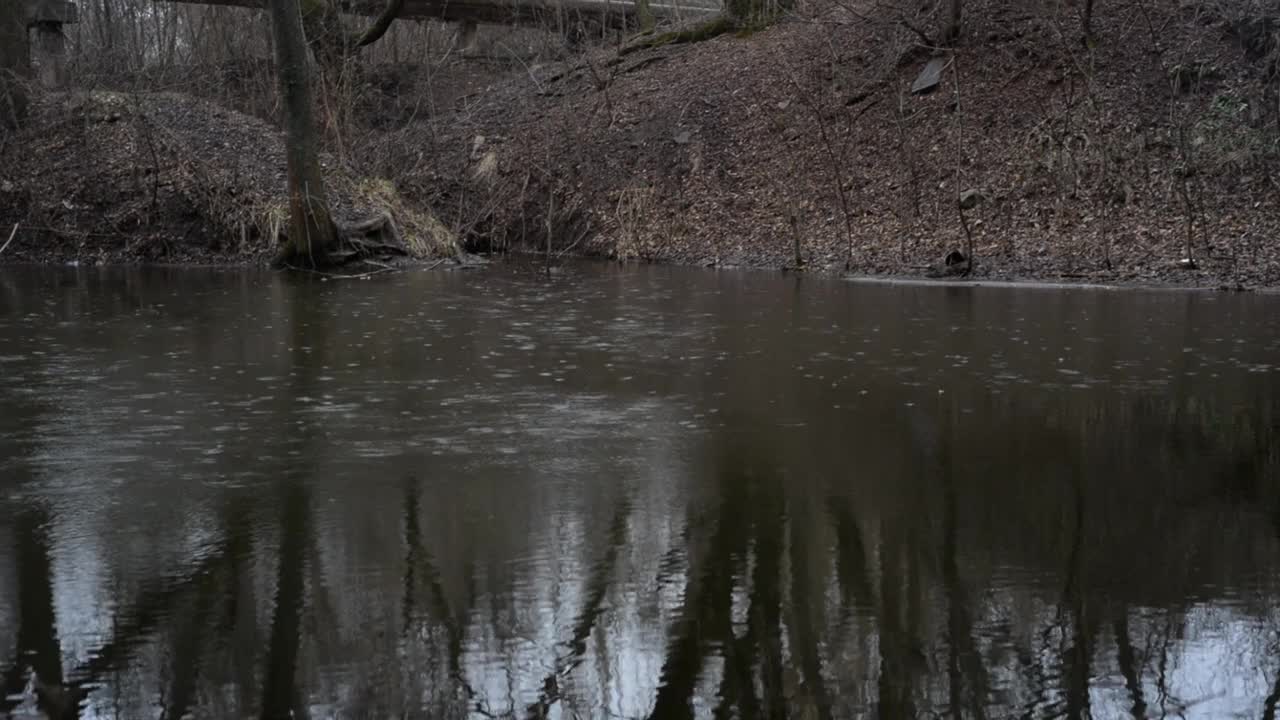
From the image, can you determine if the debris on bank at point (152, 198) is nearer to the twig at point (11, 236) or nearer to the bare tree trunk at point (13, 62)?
the twig at point (11, 236)

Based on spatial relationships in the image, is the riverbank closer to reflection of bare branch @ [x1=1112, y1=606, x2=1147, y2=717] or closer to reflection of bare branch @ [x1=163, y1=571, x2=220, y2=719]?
reflection of bare branch @ [x1=1112, y1=606, x2=1147, y2=717]

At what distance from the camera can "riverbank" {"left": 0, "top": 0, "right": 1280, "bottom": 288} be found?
20.2 metres

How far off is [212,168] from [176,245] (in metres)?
1.64

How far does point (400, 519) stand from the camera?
6805mm

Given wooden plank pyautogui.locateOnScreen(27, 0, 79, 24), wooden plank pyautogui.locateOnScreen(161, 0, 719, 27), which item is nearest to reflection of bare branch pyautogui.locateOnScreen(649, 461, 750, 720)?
wooden plank pyautogui.locateOnScreen(27, 0, 79, 24)

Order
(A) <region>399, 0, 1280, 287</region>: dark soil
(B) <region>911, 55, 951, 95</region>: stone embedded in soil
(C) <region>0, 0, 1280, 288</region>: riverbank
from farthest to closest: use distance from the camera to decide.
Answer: (B) <region>911, 55, 951, 95</region>: stone embedded in soil, (C) <region>0, 0, 1280, 288</region>: riverbank, (A) <region>399, 0, 1280, 287</region>: dark soil

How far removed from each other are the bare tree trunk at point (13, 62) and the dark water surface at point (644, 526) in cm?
1442

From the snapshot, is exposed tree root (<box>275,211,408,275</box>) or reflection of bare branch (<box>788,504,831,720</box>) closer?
reflection of bare branch (<box>788,504,831,720</box>)

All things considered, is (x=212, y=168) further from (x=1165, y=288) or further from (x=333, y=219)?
(x=1165, y=288)

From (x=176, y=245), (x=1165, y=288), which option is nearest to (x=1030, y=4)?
(x=1165, y=288)

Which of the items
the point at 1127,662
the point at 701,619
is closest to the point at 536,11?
the point at 701,619

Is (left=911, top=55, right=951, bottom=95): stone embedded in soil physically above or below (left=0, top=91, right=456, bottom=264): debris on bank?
above

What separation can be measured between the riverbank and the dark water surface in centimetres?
743

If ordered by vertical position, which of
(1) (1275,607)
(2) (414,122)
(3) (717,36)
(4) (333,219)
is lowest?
(1) (1275,607)
